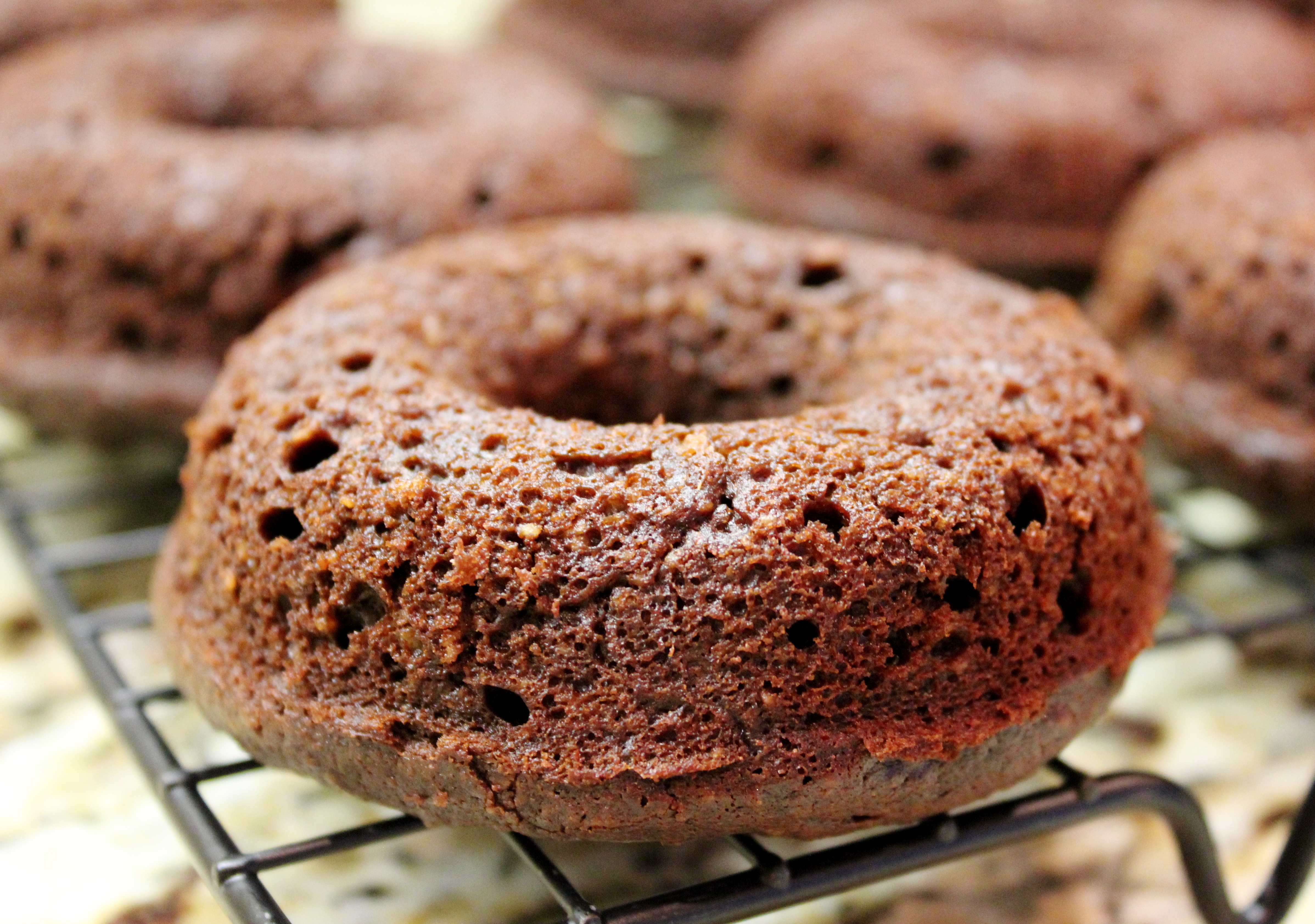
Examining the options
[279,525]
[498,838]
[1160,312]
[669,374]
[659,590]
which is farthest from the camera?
[1160,312]

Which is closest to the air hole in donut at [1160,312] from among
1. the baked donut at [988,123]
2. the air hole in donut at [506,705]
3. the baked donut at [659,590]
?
the baked donut at [988,123]

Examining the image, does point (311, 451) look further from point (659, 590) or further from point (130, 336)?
point (130, 336)

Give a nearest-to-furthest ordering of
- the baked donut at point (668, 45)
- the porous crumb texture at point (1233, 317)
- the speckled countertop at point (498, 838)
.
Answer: the speckled countertop at point (498, 838) < the porous crumb texture at point (1233, 317) < the baked donut at point (668, 45)

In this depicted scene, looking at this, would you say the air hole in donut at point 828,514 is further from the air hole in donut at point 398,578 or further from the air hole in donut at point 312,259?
the air hole in donut at point 312,259

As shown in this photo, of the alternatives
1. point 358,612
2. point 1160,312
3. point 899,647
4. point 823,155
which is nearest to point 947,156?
point 823,155

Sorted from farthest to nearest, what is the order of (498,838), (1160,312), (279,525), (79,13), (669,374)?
(79,13) < (1160,312) < (669,374) < (498,838) < (279,525)

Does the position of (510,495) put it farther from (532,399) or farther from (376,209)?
(376,209)
